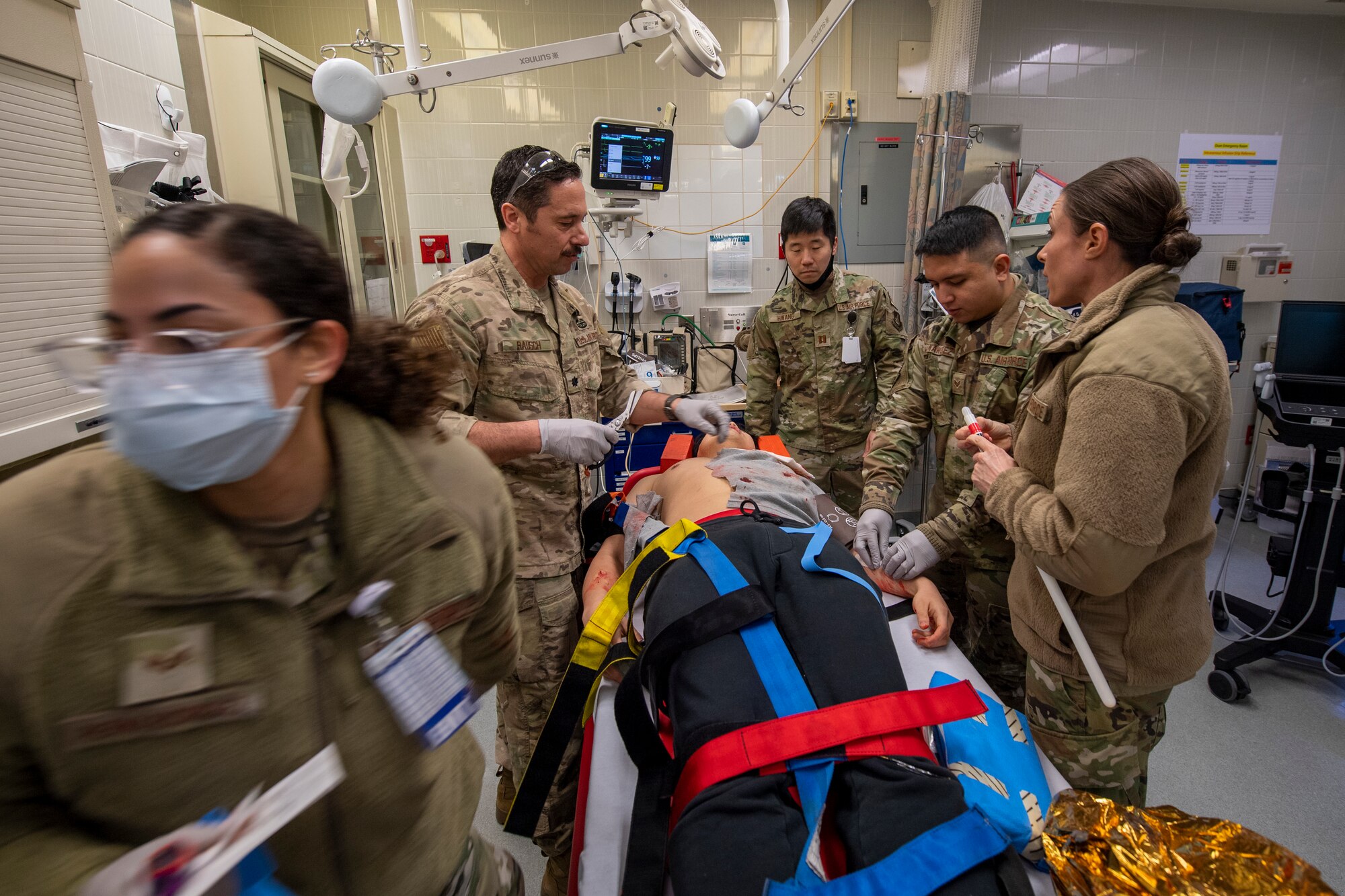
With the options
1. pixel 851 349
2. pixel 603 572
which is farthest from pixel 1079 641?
pixel 851 349

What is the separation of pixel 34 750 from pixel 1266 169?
5881 mm

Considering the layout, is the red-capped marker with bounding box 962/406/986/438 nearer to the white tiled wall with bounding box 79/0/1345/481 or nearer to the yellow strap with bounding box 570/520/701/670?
the yellow strap with bounding box 570/520/701/670

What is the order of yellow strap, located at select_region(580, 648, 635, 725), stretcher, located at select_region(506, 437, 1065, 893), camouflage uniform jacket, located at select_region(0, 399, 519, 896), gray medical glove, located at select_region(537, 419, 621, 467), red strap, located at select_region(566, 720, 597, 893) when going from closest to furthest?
camouflage uniform jacket, located at select_region(0, 399, 519, 896) → stretcher, located at select_region(506, 437, 1065, 893) → red strap, located at select_region(566, 720, 597, 893) → yellow strap, located at select_region(580, 648, 635, 725) → gray medical glove, located at select_region(537, 419, 621, 467)

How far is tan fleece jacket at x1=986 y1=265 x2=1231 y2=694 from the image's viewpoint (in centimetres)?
106

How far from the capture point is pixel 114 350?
2.15 ft

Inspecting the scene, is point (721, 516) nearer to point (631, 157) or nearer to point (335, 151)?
point (335, 151)

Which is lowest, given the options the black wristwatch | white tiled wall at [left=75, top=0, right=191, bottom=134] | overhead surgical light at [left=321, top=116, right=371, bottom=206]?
the black wristwatch

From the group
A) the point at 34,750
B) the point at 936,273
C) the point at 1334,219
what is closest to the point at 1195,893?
the point at 34,750

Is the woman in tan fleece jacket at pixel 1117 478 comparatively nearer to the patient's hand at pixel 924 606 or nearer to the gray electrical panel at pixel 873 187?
the patient's hand at pixel 924 606

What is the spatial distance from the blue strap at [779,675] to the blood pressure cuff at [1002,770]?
235 millimetres

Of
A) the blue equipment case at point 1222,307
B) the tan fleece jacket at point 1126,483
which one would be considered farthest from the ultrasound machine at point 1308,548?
the tan fleece jacket at point 1126,483

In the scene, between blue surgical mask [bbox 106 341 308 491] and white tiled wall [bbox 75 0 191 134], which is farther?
white tiled wall [bbox 75 0 191 134]

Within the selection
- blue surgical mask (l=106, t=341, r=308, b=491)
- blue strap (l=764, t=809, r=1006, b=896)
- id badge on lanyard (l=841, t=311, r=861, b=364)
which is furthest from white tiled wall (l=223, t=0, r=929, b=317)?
blue strap (l=764, t=809, r=1006, b=896)

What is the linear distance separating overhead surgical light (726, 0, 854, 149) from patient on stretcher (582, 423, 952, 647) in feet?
3.13
